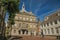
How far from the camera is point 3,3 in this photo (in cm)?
1869

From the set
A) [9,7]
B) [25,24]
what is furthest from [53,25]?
[9,7]

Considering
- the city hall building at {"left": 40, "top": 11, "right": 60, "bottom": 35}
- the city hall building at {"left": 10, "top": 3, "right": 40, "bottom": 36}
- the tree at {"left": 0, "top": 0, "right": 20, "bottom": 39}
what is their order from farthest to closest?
the city hall building at {"left": 10, "top": 3, "right": 40, "bottom": 36}, the city hall building at {"left": 40, "top": 11, "right": 60, "bottom": 35}, the tree at {"left": 0, "top": 0, "right": 20, "bottom": 39}

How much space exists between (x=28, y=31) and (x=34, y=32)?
282 centimetres

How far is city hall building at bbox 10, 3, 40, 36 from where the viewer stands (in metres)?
46.9

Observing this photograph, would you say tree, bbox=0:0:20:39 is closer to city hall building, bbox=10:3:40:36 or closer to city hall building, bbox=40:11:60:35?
city hall building, bbox=40:11:60:35

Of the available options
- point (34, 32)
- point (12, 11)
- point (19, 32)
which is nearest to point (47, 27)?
point (34, 32)

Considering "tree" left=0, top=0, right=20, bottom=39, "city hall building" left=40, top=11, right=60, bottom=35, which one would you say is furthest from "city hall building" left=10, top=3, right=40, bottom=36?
"tree" left=0, top=0, right=20, bottom=39

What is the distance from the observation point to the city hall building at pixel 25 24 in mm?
46856

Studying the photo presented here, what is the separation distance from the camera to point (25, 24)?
48.4 m

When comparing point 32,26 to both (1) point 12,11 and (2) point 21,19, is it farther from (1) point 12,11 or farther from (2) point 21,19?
(1) point 12,11

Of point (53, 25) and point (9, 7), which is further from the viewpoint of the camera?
point (53, 25)

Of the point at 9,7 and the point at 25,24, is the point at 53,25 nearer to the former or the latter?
the point at 25,24

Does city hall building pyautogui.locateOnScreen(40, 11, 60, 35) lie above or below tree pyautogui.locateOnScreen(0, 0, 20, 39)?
below

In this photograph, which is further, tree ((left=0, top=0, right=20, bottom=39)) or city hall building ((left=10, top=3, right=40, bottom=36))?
city hall building ((left=10, top=3, right=40, bottom=36))
